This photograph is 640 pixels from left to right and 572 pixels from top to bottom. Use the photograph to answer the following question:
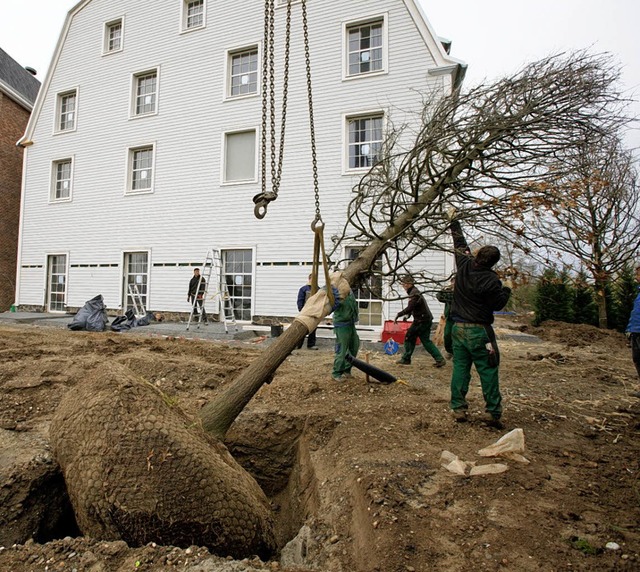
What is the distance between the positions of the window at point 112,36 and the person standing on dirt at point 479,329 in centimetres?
1738

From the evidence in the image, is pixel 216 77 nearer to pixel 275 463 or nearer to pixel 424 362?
pixel 424 362

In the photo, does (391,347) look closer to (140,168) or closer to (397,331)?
(397,331)

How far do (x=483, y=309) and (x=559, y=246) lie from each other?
5.61ft

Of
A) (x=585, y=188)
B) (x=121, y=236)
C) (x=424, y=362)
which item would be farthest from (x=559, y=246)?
(x=121, y=236)

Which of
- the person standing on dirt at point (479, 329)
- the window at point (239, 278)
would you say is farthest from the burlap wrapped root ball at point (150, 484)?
the window at point (239, 278)

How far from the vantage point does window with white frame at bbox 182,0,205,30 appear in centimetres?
1430

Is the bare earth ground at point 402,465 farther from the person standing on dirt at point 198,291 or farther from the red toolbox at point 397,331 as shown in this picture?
the person standing on dirt at point 198,291

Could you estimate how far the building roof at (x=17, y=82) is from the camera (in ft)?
59.0

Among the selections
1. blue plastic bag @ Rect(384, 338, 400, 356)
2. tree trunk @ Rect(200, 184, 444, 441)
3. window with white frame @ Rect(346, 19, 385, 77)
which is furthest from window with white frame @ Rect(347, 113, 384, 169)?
tree trunk @ Rect(200, 184, 444, 441)

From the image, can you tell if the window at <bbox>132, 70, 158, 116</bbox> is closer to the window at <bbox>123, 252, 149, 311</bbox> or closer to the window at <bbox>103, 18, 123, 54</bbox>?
the window at <bbox>103, 18, 123, 54</bbox>

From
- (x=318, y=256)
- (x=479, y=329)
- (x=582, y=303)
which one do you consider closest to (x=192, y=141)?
(x=318, y=256)

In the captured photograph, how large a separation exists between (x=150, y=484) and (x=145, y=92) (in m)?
16.1

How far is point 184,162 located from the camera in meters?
13.9

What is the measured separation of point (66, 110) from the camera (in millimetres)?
16516
